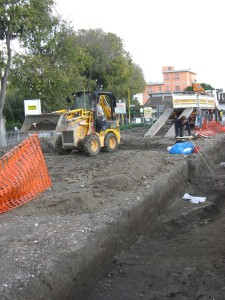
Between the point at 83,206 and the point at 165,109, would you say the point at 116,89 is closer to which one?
the point at 165,109

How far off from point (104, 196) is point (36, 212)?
136 centimetres

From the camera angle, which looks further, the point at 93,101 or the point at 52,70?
the point at 52,70

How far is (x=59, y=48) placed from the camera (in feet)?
85.1

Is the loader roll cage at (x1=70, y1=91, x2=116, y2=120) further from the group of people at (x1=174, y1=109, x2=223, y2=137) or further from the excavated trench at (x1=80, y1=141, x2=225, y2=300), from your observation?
the excavated trench at (x1=80, y1=141, x2=225, y2=300)

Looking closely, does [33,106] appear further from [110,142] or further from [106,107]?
[110,142]

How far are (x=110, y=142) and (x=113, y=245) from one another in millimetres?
10239

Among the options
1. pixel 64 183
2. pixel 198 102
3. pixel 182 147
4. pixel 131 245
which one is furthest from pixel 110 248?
pixel 198 102

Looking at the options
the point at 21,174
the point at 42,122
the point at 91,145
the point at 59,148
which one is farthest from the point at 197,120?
the point at 21,174

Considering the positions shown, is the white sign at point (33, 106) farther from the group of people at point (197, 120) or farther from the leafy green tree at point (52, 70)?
the group of people at point (197, 120)

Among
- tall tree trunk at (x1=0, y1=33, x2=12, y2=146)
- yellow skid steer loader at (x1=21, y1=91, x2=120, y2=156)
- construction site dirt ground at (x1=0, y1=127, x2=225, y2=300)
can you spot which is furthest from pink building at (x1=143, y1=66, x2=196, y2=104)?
construction site dirt ground at (x1=0, y1=127, x2=225, y2=300)

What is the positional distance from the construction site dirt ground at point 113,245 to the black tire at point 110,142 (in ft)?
19.3

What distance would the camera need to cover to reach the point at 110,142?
15.3m

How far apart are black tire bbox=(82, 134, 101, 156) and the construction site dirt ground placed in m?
4.47

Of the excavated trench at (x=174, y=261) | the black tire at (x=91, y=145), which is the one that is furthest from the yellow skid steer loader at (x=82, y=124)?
the excavated trench at (x=174, y=261)
